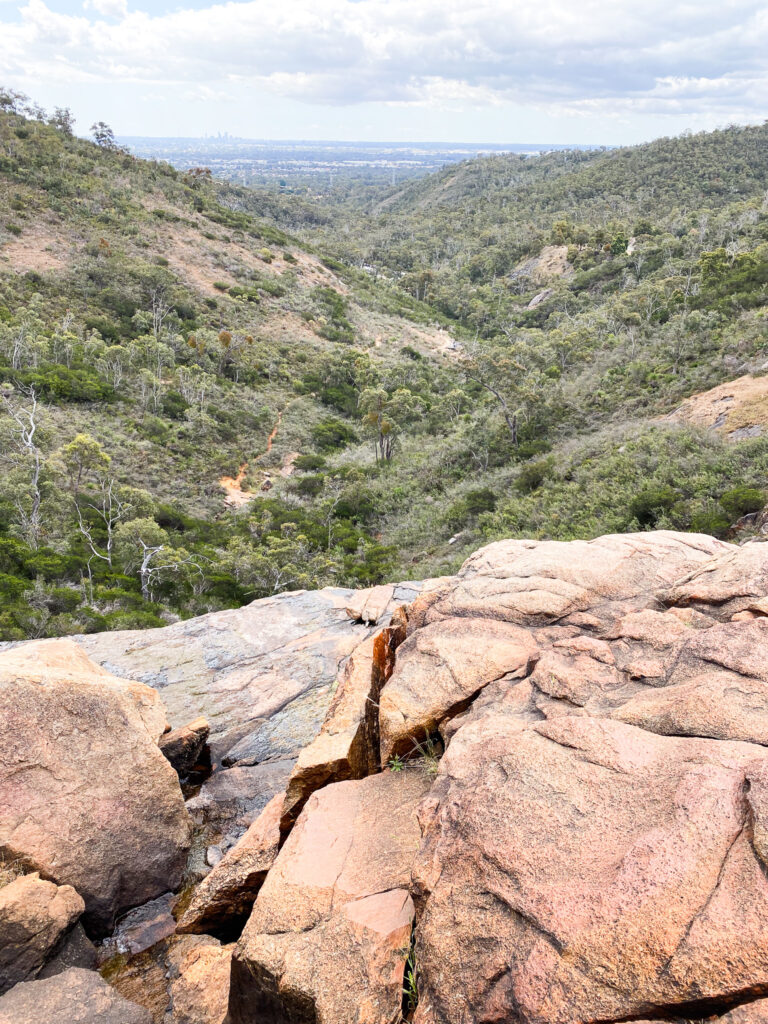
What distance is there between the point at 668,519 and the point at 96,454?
23050 mm

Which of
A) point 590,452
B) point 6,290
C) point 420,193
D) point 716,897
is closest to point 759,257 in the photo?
point 590,452

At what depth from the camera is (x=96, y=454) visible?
25.7 meters

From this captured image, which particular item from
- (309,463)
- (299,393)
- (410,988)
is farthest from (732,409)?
(299,393)

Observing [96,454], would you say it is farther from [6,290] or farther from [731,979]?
[731,979]

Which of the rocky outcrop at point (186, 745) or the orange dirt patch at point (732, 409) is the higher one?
the orange dirt patch at point (732, 409)

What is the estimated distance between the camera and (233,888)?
243 inches

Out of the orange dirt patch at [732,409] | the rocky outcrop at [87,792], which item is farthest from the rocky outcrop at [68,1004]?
the orange dirt patch at [732,409]

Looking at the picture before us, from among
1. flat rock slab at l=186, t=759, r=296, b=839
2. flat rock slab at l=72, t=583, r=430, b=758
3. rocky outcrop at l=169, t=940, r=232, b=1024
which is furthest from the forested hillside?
rocky outcrop at l=169, t=940, r=232, b=1024

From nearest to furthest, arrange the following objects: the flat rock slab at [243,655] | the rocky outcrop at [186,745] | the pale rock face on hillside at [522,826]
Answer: the pale rock face on hillside at [522,826], the rocky outcrop at [186,745], the flat rock slab at [243,655]

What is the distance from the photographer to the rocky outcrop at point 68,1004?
5320mm

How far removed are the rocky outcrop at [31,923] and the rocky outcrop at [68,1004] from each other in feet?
0.60

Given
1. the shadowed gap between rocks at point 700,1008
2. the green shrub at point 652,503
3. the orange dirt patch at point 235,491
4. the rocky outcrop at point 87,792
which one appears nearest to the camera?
the shadowed gap between rocks at point 700,1008

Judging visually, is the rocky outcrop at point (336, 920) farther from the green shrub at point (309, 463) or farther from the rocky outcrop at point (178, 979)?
the green shrub at point (309, 463)

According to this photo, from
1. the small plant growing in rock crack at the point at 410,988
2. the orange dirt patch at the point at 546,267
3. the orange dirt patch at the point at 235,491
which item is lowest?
the orange dirt patch at the point at 235,491
